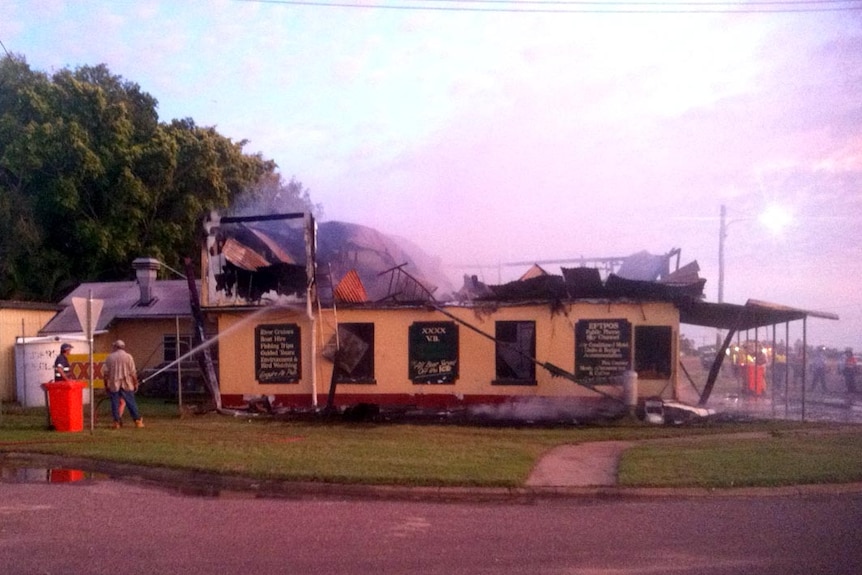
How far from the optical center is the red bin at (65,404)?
1563 cm

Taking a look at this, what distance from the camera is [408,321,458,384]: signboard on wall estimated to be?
1891 centimetres

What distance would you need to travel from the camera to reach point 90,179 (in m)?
30.0

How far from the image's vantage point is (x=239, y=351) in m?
19.7

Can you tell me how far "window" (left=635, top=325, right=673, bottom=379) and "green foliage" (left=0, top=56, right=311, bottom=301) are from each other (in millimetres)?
19402

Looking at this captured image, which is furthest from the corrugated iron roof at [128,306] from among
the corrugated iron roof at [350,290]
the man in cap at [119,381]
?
the man in cap at [119,381]

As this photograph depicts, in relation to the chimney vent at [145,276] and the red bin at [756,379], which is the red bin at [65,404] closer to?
the chimney vent at [145,276]

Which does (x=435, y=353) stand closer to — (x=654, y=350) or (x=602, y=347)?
(x=602, y=347)

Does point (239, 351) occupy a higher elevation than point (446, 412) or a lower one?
higher

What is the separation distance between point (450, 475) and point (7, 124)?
24.1m

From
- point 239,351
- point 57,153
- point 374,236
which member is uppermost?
point 57,153

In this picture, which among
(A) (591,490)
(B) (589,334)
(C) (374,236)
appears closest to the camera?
(A) (591,490)

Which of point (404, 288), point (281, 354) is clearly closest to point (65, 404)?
point (281, 354)

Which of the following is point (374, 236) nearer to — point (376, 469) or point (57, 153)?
point (57, 153)

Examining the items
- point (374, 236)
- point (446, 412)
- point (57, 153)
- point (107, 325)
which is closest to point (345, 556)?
point (446, 412)
